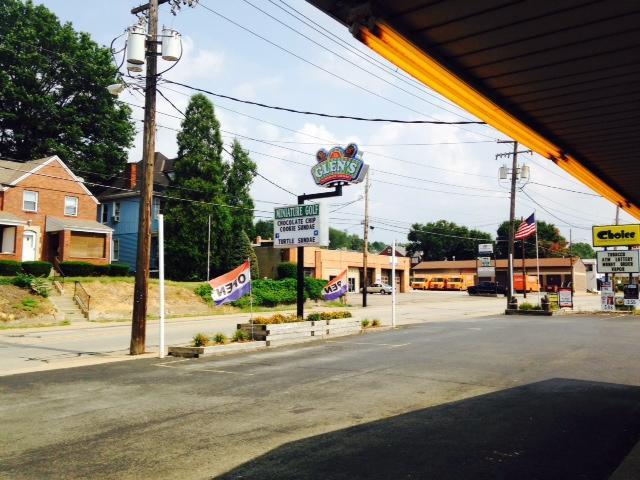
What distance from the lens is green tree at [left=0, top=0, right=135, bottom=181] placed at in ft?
175

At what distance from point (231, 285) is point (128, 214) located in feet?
127

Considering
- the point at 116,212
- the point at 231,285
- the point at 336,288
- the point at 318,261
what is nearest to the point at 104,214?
the point at 116,212

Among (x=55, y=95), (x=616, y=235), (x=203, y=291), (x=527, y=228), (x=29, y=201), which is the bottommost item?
(x=203, y=291)

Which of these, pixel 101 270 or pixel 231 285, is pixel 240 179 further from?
pixel 231 285

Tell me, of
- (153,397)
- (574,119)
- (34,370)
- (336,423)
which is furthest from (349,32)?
(34,370)

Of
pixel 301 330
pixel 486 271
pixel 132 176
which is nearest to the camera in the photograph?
pixel 301 330

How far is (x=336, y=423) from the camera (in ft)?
23.4

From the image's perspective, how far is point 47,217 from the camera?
40.7 metres

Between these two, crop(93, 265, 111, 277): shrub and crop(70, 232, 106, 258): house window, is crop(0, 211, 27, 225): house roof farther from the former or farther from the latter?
crop(93, 265, 111, 277): shrub

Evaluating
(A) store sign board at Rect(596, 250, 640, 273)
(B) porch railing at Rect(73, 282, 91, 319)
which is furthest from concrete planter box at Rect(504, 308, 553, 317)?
(B) porch railing at Rect(73, 282, 91, 319)

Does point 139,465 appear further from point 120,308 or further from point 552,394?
point 120,308

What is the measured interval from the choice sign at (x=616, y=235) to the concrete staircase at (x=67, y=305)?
103 ft

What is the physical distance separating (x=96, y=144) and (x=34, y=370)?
49839 mm

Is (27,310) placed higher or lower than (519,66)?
lower
